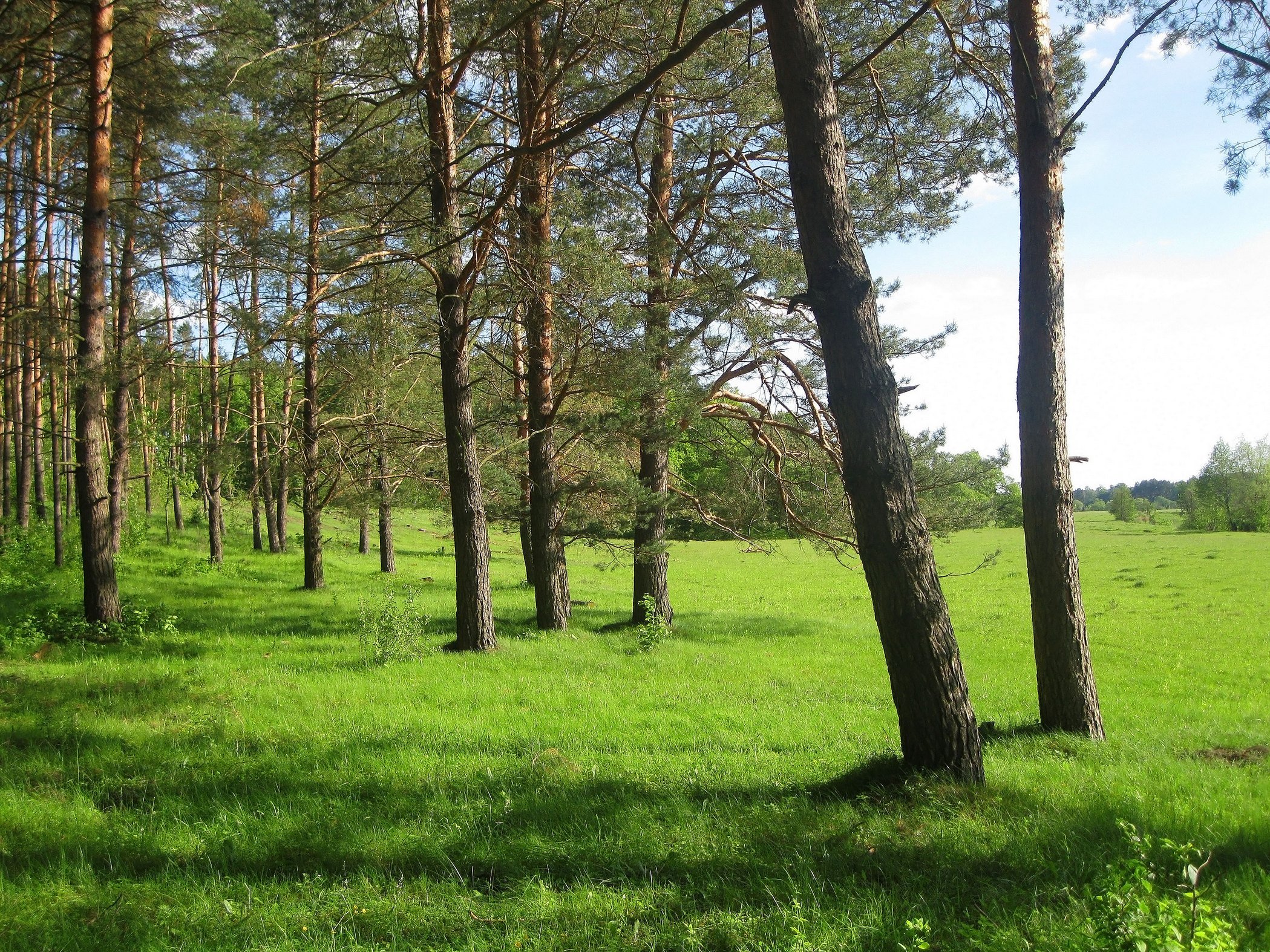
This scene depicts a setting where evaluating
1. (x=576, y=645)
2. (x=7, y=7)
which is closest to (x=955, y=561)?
(x=576, y=645)

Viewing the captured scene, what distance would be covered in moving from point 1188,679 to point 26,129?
71.7 feet

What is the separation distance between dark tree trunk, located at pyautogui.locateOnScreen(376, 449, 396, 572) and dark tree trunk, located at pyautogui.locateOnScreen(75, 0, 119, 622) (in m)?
4.00

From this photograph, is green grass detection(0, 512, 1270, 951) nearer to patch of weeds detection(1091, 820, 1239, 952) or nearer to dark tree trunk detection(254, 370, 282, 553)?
patch of weeds detection(1091, 820, 1239, 952)

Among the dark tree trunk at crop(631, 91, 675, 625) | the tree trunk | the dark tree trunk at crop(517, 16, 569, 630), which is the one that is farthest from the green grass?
the tree trunk

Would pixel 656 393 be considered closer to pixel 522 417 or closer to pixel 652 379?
pixel 652 379

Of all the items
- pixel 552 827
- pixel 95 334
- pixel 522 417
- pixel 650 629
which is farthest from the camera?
pixel 522 417

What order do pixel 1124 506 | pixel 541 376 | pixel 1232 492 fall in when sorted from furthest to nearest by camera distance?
pixel 1124 506
pixel 1232 492
pixel 541 376

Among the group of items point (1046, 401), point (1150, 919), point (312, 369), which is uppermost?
point (312, 369)

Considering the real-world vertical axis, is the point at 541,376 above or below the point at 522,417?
above

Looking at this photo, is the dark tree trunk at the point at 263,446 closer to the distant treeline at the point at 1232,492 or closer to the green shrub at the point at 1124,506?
the distant treeline at the point at 1232,492

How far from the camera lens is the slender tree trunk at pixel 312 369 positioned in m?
8.92

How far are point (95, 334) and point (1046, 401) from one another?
1109cm

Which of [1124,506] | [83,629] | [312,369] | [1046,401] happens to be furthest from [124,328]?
[1124,506]

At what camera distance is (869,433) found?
169 inches
